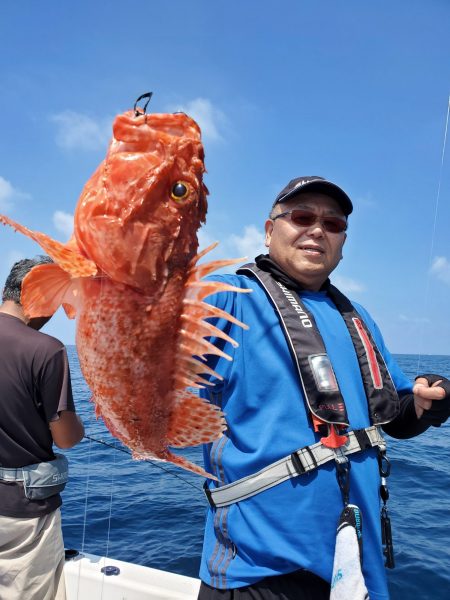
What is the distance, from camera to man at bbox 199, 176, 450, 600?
221 cm

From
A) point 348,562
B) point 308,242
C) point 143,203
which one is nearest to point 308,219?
point 308,242

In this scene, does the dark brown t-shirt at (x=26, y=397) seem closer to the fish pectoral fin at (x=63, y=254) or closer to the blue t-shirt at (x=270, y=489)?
the blue t-shirt at (x=270, y=489)

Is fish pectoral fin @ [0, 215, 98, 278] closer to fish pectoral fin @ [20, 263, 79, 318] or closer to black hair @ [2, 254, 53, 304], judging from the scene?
fish pectoral fin @ [20, 263, 79, 318]

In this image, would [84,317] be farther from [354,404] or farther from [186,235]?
[354,404]

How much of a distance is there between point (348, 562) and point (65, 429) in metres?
2.56

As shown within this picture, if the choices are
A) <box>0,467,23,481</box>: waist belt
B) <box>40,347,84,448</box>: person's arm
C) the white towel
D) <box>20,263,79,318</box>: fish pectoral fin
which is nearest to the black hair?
<box>40,347,84,448</box>: person's arm

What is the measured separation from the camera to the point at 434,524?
25.2ft

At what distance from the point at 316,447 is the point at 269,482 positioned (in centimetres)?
31

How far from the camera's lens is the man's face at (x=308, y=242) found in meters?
2.74

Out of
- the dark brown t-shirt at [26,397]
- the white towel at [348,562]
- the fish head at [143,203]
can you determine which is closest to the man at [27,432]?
the dark brown t-shirt at [26,397]

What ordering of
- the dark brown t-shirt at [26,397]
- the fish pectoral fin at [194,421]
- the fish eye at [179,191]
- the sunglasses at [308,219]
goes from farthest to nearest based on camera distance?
the dark brown t-shirt at [26,397], the sunglasses at [308,219], the fish pectoral fin at [194,421], the fish eye at [179,191]

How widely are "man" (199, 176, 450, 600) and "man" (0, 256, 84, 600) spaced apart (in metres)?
1.89

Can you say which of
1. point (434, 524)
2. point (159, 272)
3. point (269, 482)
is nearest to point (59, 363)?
point (269, 482)

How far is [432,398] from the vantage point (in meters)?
2.61
